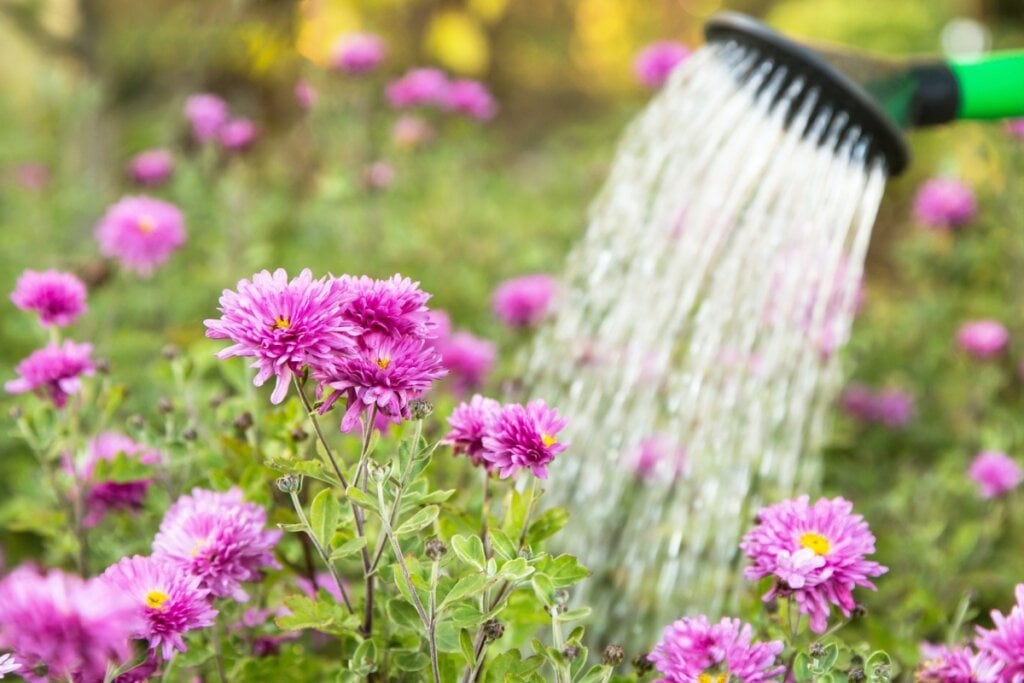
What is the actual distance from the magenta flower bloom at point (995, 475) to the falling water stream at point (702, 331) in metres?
0.22

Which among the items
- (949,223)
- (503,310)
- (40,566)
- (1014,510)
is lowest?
(40,566)

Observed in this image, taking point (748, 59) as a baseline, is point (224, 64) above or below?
above

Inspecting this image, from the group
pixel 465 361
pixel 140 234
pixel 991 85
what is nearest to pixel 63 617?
pixel 465 361

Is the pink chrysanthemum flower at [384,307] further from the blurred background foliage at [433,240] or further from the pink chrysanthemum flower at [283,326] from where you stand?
the blurred background foliage at [433,240]

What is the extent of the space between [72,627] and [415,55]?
5.58m

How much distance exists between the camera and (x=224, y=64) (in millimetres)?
5082

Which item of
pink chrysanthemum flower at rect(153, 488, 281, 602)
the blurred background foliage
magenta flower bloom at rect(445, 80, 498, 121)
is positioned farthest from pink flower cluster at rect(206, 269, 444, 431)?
magenta flower bloom at rect(445, 80, 498, 121)

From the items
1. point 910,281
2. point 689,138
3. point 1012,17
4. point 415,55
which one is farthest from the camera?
point 415,55

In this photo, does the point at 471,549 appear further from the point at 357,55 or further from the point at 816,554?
the point at 357,55

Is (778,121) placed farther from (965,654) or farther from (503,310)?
(965,654)

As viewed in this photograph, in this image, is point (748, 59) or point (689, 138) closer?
point (748, 59)

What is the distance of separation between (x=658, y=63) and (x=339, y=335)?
1497mm

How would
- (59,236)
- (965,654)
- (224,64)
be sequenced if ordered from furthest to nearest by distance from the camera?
(224,64), (59,236), (965,654)

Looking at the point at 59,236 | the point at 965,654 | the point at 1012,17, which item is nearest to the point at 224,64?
the point at 59,236
